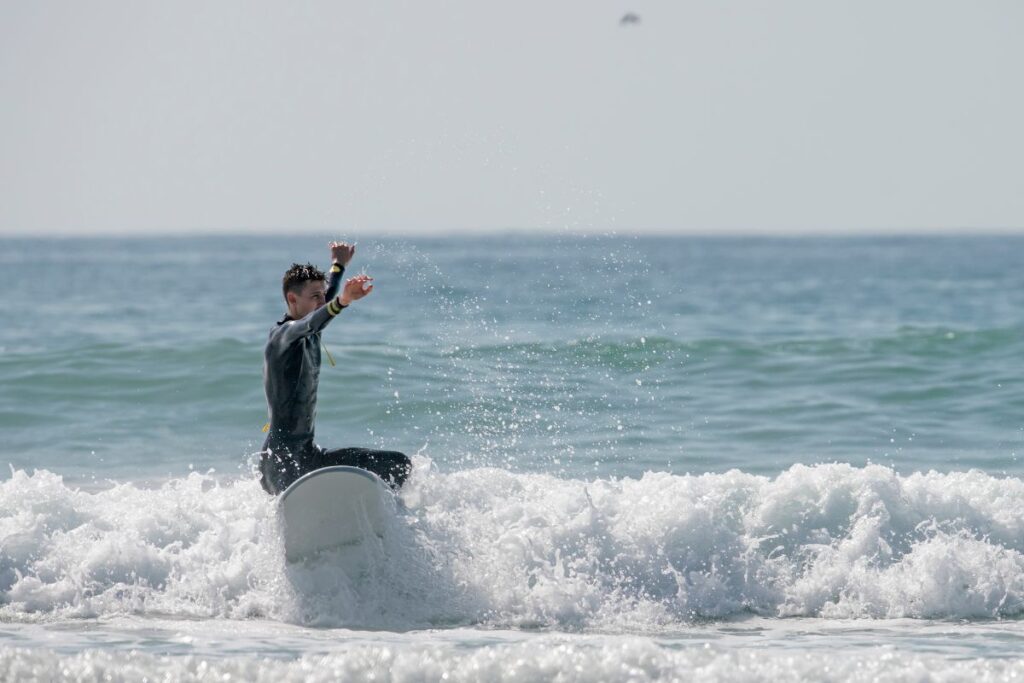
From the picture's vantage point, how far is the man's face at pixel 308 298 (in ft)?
25.9

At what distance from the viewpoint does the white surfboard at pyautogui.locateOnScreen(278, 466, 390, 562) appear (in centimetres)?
781

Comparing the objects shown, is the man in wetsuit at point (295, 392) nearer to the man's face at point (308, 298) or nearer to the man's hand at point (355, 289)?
the man's face at point (308, 298)

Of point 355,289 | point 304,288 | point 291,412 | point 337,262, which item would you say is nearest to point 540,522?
point 291,412

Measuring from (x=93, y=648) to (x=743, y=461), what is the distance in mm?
6978

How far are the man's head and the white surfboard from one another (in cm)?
97

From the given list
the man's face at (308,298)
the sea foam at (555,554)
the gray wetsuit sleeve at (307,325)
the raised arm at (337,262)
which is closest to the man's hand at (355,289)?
the gray wetsuit sleeve at (307,325)

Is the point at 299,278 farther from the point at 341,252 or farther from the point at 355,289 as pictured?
the point at 355,289

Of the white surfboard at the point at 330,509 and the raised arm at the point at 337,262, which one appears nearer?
the white surfboard at the point at 330,509

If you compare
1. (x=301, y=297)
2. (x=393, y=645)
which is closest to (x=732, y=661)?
(x=393, y=645)

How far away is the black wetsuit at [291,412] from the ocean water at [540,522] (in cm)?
38

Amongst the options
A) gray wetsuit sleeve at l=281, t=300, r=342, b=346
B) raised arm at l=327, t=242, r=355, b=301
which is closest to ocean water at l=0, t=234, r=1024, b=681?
gray wetsuit sleeve at l=281, t=300, r=342, b=346

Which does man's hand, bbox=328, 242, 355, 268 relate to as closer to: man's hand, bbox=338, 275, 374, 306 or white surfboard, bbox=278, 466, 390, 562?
man's hand, bbox=338, 275, 374, 306

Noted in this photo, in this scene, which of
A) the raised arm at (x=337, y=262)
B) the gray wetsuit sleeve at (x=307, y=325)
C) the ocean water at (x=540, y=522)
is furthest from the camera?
the raised arm at (x=337, y=262)

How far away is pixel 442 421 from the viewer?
563 inches
